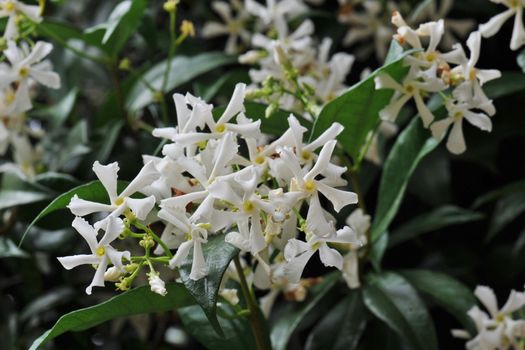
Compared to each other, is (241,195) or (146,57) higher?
(241,195)

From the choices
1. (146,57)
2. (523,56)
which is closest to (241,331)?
(523,56)

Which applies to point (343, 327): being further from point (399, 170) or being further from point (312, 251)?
point (312, 251)

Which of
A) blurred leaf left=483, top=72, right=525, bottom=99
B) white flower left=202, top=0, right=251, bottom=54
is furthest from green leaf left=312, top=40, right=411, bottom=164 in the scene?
white flower left=202, top=0, right=251, bottom=54

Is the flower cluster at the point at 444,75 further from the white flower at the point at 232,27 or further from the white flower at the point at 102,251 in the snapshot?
the white flower at the point at 232,27

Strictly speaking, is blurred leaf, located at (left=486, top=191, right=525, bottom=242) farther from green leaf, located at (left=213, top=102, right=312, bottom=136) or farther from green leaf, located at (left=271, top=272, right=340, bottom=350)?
green leaf, located at (left=213, top=102, right=312, bottom=136)

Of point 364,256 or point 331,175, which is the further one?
point 364,256

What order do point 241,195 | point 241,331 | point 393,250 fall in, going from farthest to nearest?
point 393,250 < point 241,331 < point 241,195

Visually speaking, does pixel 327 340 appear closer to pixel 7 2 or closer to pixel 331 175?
pixel 331 175

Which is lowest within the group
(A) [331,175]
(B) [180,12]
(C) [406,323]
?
(C) [406,323]
